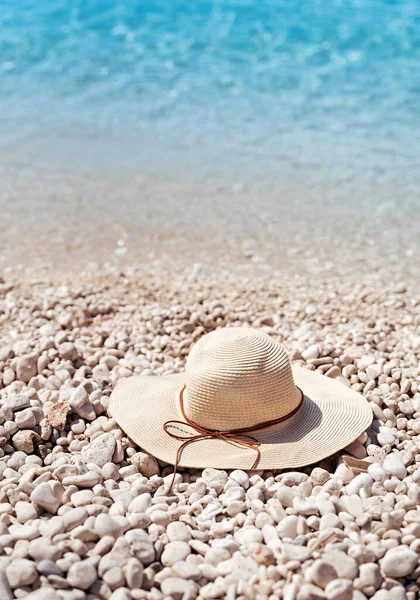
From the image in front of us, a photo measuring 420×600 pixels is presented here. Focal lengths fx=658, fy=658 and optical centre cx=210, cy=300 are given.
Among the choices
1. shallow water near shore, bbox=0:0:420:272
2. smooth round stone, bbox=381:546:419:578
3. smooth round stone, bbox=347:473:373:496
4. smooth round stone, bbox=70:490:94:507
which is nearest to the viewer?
smooth round stone, bbox=381:546:419:578

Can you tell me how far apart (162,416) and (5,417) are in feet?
2.05

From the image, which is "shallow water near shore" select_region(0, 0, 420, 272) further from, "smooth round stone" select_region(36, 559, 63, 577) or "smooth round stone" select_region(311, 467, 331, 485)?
"smooth round stone" select_region(36, 559, 63, 577)

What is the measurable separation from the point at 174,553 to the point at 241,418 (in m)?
0.63

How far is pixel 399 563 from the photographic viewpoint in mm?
1896

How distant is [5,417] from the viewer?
2.62 meters

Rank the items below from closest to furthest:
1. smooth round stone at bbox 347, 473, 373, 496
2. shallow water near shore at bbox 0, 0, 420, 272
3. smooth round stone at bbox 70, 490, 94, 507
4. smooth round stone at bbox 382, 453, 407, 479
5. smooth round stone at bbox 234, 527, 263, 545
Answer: smooth round stone at bbox 234, 527, 263, 545
smooth round stone at bbox 70, 490, 94, 507
smooth round stone at bbox 347, 473, 373, 496
smooth round stone at bbox 382, 453, 407, 479
shallow water near shore at bbox 0, 0, 420, 272

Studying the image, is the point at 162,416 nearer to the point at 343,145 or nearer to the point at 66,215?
the point at 66,215

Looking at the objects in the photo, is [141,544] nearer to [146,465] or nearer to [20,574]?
[20,574]

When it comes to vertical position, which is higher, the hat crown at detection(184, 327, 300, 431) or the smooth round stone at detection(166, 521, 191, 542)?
the hat crown at detection(184, 327, 300, 431)

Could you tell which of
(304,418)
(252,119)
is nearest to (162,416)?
(304,418)

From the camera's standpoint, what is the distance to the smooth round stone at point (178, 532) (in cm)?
203

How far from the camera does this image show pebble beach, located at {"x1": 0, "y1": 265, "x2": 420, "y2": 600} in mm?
1864

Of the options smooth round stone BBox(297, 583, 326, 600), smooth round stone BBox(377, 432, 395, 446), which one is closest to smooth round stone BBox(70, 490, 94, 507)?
smooth round stone BBox(297, 583, 326, 600)

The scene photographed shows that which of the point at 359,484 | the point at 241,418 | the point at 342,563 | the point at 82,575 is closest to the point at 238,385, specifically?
the point at 241,418
